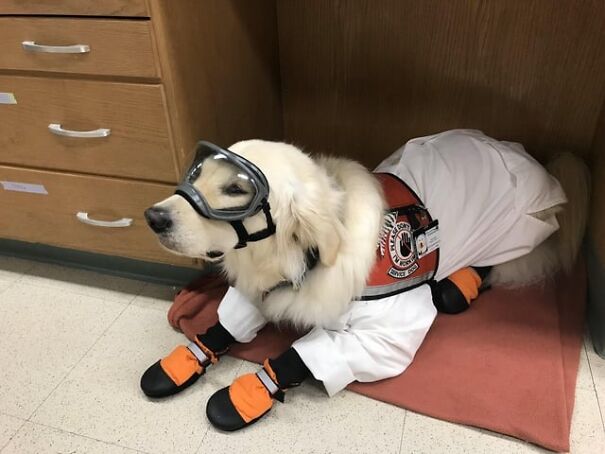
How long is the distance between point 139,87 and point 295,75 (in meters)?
0.72

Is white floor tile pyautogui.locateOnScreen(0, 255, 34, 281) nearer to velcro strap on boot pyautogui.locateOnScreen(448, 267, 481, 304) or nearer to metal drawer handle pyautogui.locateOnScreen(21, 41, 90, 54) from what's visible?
metal drawer handle pyautogui.locateOnScreen(21, 41, 90, 54)

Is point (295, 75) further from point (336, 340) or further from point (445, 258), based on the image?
point (336, 340)

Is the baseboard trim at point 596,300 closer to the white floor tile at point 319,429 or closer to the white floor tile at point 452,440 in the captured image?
the white floor tile at point 452,440

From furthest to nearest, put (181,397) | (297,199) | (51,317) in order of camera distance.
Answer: (51,317) < (181,397) < (297,199)

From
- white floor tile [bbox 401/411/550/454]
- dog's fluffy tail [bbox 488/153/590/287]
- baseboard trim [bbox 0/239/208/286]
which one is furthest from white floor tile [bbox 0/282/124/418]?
dog's fluffy tail [bbox 488/153/590/287]

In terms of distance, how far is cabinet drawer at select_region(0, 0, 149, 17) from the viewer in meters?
0.97

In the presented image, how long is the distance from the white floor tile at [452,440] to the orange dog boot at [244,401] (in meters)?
0.27

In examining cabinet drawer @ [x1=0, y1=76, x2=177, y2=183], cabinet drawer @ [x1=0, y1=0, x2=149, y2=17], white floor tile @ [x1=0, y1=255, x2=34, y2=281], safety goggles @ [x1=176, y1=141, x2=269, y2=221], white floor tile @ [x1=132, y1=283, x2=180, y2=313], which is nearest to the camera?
safety goggles @ [x1=176, y1=141, x2=269, y2=221]

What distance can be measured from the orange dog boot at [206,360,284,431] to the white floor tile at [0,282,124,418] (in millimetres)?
404

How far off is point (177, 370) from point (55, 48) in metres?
0.72

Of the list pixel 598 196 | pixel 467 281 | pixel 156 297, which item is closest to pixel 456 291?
pixel 467 281

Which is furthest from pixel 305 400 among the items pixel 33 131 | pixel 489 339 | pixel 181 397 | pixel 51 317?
pixel 33 131

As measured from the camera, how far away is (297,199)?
0.88m

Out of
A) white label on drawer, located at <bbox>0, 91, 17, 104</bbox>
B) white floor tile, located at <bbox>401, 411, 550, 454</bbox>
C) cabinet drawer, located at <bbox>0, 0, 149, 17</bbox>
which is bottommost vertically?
white floor tile, located at <bbox>401, 411, 550, 454</bbox>
